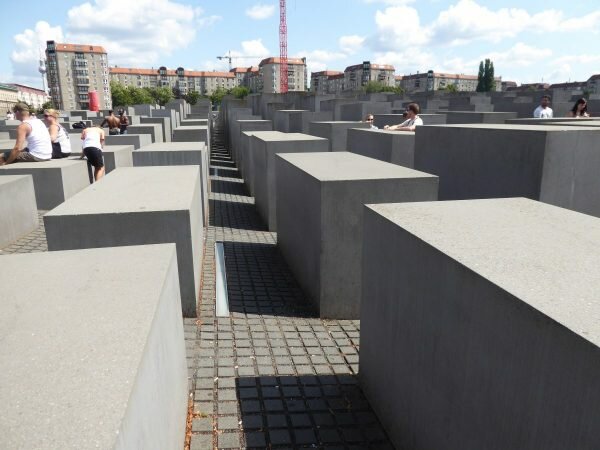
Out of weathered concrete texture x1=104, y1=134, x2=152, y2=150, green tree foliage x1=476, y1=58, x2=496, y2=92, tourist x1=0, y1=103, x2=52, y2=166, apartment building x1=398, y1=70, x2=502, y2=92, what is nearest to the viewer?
tourist x1=0, y1=103, x2=52, y2=166

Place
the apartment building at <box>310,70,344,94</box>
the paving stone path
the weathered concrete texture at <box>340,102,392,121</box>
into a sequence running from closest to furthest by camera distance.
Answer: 1. the paving stone path
2. the weathered concrete texture at <box>340,102,392,121</box>
3. the apartment building at <box>310,70,344,94</box>

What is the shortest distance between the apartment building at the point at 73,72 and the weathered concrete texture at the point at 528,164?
131935mm

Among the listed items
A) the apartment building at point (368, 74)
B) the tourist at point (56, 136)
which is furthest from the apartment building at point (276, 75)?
the tourist at point (56, 136)

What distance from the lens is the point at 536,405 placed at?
77.5 inches

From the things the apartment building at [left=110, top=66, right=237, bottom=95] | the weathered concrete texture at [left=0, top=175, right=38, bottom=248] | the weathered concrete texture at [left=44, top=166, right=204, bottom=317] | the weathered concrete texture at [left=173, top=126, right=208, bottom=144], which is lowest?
the weathered concrete texture at [left=0, top=175, right=38, bottom=248]

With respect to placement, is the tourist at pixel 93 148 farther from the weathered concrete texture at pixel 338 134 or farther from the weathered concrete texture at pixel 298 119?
the weathered concrete texture at pixel 298 119

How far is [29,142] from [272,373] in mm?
7939

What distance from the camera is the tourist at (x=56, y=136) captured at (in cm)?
1019

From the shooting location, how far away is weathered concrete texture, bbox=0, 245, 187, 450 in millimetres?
1635

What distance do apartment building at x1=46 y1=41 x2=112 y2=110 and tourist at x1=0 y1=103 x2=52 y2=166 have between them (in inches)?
4960

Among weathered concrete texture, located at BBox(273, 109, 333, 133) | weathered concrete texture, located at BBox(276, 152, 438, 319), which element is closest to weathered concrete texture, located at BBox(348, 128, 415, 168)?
weathered concrete texture, located at BBox(276, 152, 438, 319)

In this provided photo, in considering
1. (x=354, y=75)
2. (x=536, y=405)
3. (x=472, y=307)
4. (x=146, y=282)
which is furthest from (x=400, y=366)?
(x=354, y=75)

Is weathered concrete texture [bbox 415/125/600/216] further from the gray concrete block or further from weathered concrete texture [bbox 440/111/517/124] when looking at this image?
the gray concrete block

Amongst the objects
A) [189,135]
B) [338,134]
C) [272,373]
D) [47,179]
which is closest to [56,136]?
[47,179]
